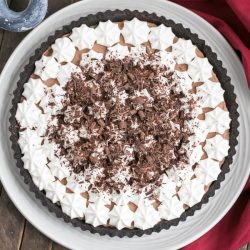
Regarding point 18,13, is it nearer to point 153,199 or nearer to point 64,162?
point 64,162

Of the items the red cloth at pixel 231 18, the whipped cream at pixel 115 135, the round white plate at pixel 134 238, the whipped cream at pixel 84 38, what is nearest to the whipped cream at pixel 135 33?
the whipped cream at pixel 115 135

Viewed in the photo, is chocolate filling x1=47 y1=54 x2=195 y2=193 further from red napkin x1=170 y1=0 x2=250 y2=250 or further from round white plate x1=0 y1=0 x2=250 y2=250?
red napkin x1=170 y1=0 x2=250 y2=250

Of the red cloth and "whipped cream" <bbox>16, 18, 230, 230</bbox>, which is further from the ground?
the red cloth

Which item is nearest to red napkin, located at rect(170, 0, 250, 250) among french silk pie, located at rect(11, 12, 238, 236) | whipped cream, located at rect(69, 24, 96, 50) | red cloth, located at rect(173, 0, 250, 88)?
red cloth, located at rect(173, 0, 250, 88)

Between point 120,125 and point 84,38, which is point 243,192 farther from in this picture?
point 84,38

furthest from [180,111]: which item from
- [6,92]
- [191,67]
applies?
[6,92]

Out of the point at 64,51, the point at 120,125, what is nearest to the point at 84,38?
the point at 64,51

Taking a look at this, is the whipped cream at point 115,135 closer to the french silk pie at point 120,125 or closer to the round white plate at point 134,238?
the french silk pie at point 120,125
